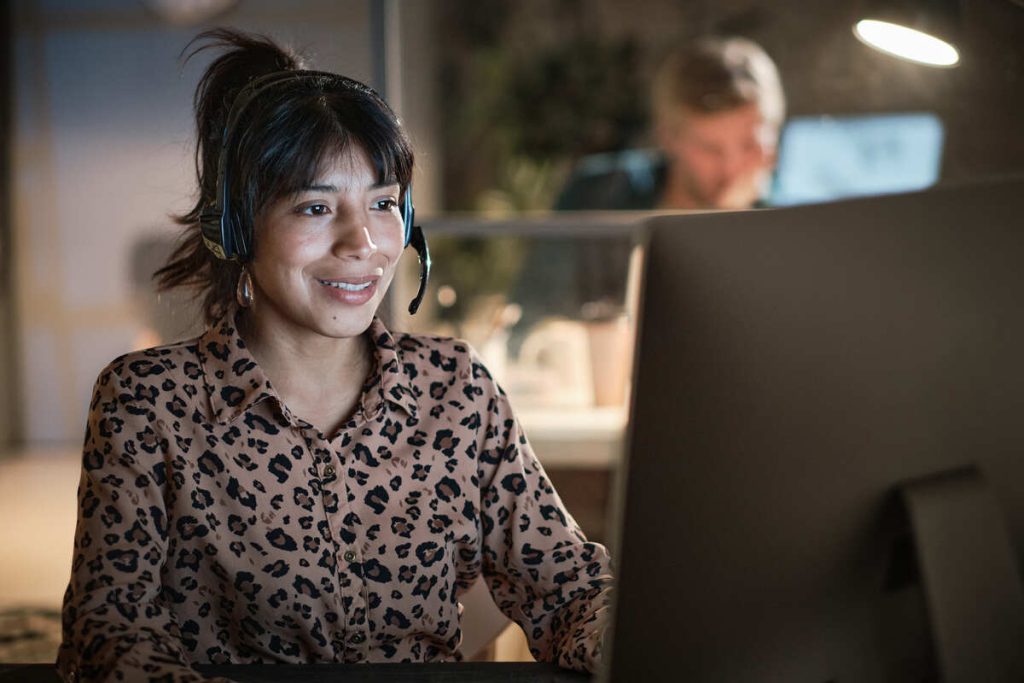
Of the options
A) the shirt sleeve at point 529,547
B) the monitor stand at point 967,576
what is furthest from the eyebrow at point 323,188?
the monitor stand at point 967,576

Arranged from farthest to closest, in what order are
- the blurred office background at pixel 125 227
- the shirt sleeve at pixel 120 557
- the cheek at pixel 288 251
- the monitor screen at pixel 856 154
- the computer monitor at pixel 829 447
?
1. the monitor screen at pixel 856 154
2. the blurred office background at pixel 125 227
3. the cheek at pixel 288 251
4. the shirt sleeve at pixel 120 557
5. the computer monitor at pixel 829 447

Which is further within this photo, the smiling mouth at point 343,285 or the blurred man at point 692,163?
the blurred man at point 692,163

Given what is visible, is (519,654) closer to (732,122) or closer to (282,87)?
(282,87)

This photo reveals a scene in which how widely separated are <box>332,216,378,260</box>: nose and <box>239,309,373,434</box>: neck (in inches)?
4.3

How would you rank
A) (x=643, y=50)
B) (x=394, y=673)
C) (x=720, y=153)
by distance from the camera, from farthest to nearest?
(x=643, y=50) < (x=720, y=153) < (x=394, y=673)

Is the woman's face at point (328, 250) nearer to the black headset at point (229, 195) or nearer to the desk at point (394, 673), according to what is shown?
the black headset at point (229, 195)

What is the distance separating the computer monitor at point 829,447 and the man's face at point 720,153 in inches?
106

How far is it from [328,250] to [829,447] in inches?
25.8

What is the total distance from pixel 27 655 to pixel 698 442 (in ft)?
8.56

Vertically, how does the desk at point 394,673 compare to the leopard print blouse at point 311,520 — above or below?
below

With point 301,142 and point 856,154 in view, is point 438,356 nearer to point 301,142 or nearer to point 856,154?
point 301,142

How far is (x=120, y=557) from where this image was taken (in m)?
1.04

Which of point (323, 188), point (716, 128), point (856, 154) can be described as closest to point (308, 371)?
point (323, 188)

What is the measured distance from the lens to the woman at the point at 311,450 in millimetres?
1122
